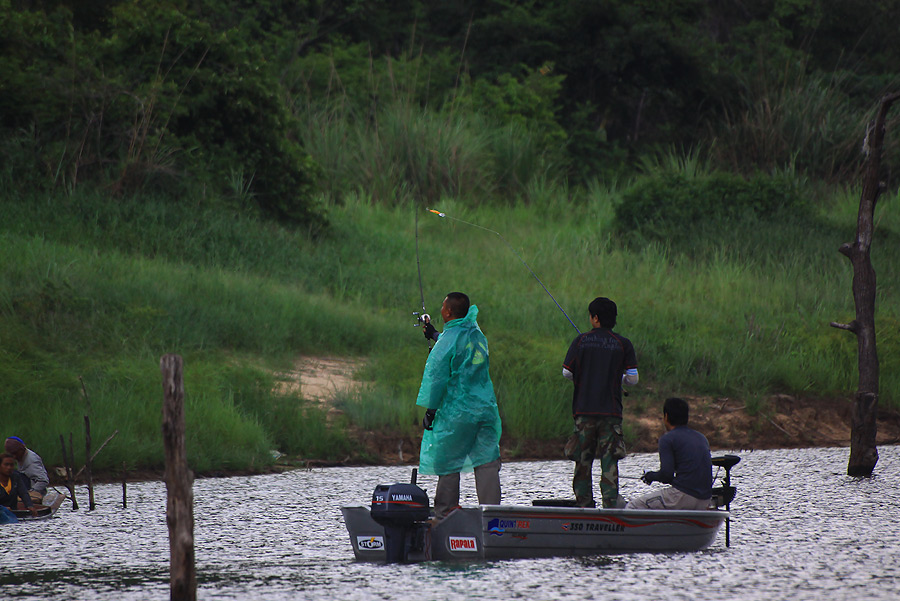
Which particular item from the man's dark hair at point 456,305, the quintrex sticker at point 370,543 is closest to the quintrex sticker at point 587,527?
the quintrex sticker at point 370,543

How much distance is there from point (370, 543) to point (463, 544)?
2.13ft

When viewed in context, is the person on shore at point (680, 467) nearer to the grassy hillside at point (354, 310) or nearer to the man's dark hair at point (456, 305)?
the man's dark hair at point (456, 305)

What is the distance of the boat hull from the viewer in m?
7.77

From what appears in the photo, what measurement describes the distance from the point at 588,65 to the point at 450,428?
21537 millimetres

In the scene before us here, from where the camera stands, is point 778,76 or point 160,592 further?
point 778,76

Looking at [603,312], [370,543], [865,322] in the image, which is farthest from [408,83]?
[370,543]

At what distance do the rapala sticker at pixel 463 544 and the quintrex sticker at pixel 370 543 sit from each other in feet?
1.61

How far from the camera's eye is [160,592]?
24.7 feet

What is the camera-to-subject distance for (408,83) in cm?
2745

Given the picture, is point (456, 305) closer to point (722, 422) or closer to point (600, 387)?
point (600, 387)

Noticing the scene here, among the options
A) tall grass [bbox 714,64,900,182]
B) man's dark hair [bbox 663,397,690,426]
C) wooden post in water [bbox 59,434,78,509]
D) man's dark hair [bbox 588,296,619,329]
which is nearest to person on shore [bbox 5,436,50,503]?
wooden post in water [bbox 59,434,78,509]

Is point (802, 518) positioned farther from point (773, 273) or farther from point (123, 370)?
point (773, 273)

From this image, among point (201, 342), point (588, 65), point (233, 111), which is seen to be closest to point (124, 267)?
point (201, 342)

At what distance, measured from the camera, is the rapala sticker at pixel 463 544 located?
7773mm
